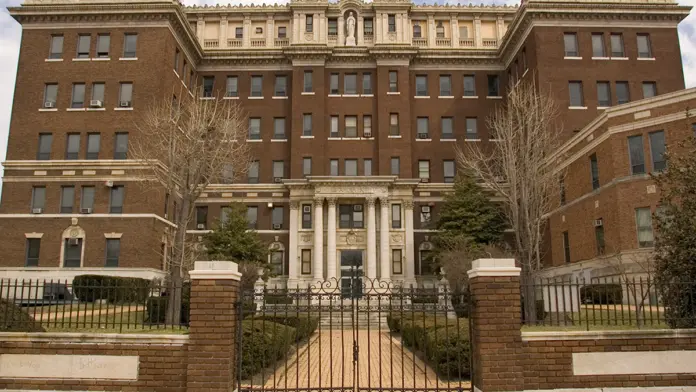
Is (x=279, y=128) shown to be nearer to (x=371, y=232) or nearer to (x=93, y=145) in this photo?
(x=371, y=232)

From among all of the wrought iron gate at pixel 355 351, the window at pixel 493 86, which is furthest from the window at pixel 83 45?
the wrought iron gate at pixel 355 351

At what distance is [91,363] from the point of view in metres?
11.1

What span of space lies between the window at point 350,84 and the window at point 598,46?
1883 centimetres

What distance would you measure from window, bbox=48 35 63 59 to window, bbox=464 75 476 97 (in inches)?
1242

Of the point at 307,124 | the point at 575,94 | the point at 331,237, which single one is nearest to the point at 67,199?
the point at 331,237

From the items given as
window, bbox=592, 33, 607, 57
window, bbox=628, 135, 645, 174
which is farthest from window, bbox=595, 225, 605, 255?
window, bbox=592, 33, 607, 57

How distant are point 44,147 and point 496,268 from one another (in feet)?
129

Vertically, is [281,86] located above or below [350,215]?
above

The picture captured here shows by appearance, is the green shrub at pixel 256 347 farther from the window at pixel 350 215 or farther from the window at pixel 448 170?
the window at pixel 448 170

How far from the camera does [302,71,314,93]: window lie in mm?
51250

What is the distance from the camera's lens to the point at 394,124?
50875mm

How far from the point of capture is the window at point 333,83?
52125 millimetres

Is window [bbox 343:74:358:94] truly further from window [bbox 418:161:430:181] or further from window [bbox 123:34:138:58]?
window [bbox 123:34:138:58]

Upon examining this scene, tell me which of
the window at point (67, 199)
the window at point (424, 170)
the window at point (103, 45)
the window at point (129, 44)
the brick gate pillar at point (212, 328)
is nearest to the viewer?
the brick gate pillar at point (212, 328)
